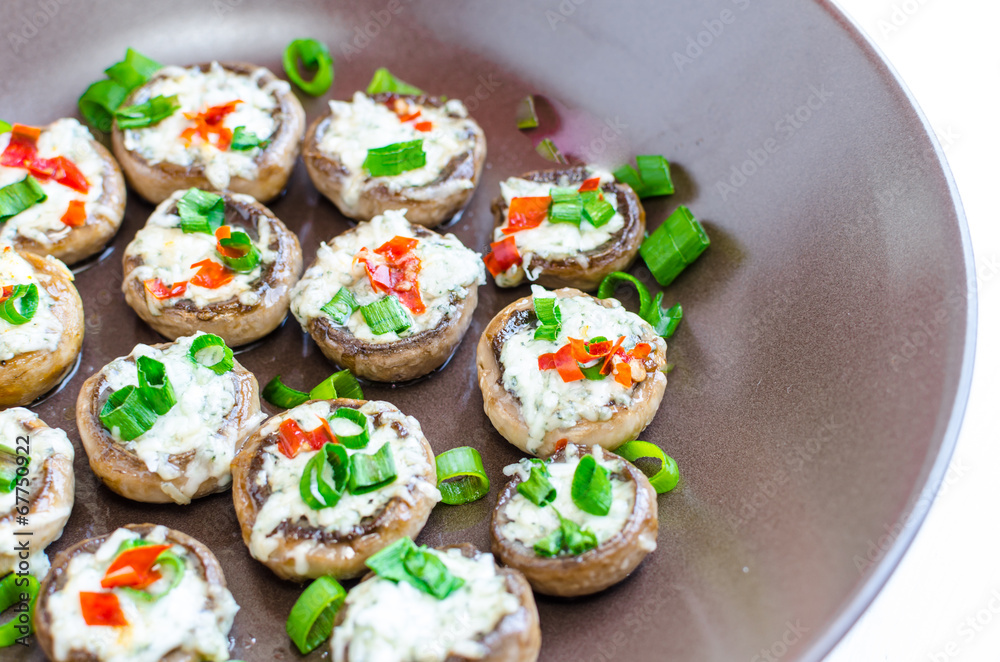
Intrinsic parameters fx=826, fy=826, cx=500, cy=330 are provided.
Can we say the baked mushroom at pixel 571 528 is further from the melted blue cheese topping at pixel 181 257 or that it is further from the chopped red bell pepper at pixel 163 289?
the chopped red bell pepper at pixel 163 289

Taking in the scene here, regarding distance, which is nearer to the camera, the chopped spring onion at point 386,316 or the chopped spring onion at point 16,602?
the chopped spring onion at point 16,602

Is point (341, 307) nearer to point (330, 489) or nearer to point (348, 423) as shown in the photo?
point (348, 423)

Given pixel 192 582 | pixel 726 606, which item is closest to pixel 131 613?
pixel 192 582

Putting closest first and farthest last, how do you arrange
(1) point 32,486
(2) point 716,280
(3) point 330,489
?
(3) point 330,489 → (1) point 32,486 → (2) point 716,280

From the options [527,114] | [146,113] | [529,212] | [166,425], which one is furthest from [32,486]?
[527,114]

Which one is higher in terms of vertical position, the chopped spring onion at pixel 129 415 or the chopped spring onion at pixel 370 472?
the chopped spring onion at pixel 370 472

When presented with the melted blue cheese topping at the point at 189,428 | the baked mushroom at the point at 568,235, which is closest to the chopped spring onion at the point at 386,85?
the baked mushroom at the point at 568,235

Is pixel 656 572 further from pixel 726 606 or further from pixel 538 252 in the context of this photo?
pixel 538 252
